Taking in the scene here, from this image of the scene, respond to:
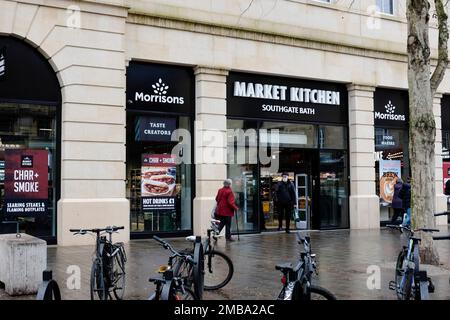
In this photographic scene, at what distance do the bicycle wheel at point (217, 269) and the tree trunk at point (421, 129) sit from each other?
3970 mm

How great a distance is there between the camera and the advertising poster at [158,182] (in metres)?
16.0

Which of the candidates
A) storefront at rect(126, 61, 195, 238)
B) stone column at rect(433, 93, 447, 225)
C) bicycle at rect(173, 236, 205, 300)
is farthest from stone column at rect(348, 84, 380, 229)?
bicycle at rect(173, 236, 205, 300)

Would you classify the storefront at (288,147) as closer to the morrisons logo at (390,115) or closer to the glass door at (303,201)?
the glass door at (303,201)

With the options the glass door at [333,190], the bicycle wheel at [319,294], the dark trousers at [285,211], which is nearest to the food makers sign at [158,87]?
the dark trousers at [285,211]

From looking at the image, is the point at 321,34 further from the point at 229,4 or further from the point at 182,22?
the point at 182,22

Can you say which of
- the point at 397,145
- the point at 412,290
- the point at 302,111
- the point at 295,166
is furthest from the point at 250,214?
the point at 412,290

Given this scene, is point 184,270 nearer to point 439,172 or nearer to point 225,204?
point 225,204

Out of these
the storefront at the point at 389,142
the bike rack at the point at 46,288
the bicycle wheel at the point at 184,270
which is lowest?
the bicycle wheel at the point at 184,270

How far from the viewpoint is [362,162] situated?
64.3 feet

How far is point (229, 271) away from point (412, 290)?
9.50ft

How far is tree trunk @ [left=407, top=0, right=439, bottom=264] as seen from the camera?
10.6 metres

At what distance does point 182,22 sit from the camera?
16.2m

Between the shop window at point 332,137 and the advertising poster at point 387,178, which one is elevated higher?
the shop window at point 332,137

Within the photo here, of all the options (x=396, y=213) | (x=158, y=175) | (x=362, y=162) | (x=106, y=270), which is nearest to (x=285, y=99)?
(x=362, y=162)
